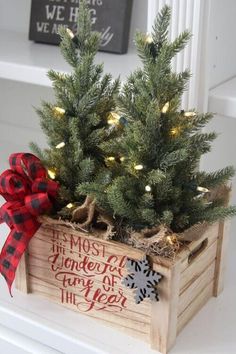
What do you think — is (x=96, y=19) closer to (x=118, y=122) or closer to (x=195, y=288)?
(x=118, y=122)

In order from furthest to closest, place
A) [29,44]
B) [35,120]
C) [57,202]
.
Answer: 1. [35,120]
2. [29,44]
3. [57,202]

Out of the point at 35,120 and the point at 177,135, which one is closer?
the point at 177,135

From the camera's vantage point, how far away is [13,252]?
0.76 metres

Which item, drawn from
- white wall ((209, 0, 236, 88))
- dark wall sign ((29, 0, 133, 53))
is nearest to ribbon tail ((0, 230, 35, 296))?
white wall ((209, 0, 236, 88))

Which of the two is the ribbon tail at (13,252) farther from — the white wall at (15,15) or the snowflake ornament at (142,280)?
the white wall at (15,15)

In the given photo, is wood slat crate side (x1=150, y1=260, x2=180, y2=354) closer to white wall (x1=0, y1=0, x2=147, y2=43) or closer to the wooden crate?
the wooden crate

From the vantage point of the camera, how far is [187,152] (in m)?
0.68

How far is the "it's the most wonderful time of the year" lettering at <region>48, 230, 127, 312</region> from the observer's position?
0.72 metres

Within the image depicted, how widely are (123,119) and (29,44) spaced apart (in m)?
0.55

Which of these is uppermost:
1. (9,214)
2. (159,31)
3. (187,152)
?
(159,31)

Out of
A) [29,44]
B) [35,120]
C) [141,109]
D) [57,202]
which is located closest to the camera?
[141,109]

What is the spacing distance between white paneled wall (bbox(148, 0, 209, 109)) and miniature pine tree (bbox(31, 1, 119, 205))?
0.38ft

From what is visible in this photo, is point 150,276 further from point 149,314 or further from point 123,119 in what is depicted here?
point 123,119

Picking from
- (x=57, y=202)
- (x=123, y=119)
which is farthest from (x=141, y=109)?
(x=57, y=202)
